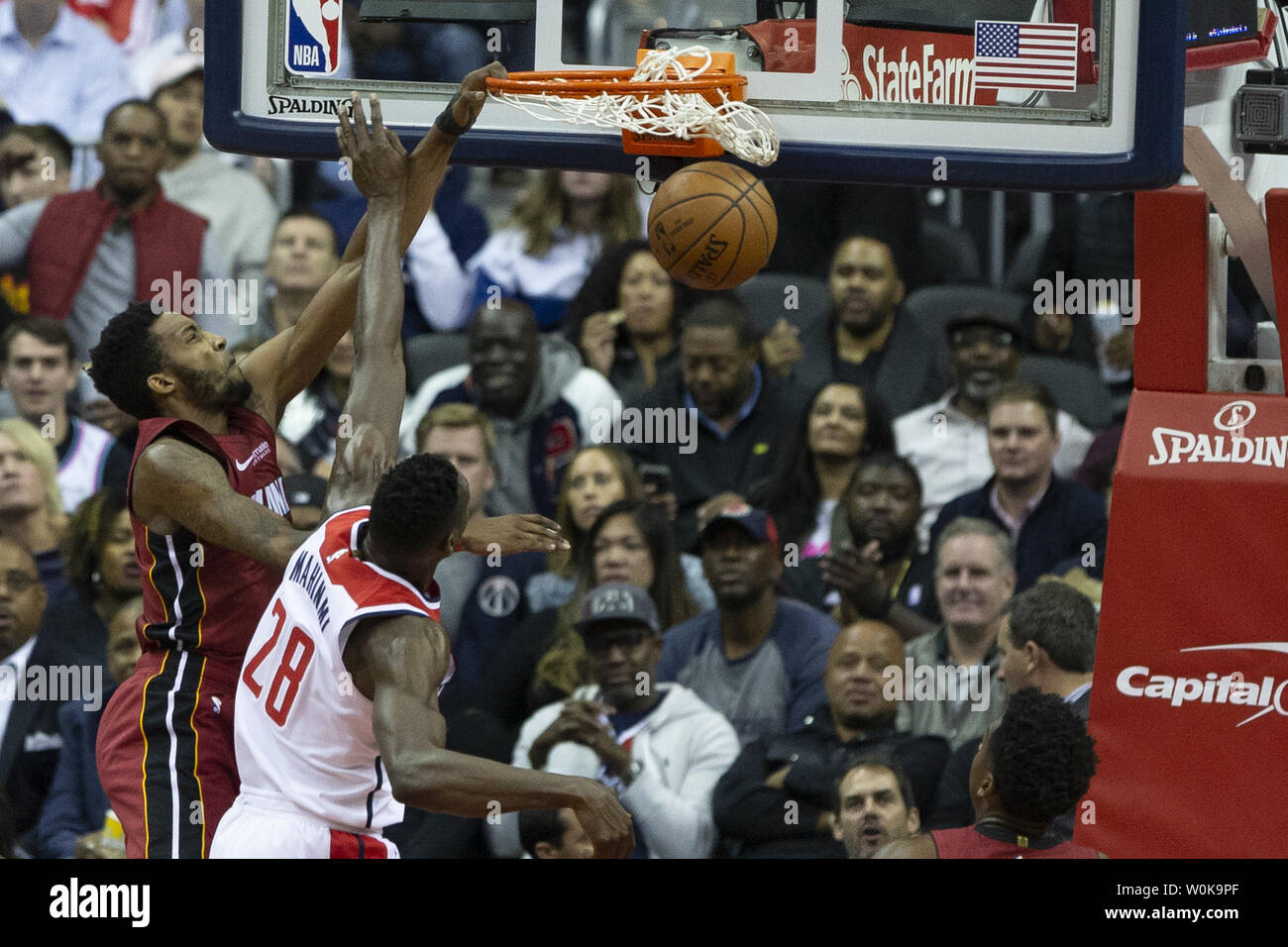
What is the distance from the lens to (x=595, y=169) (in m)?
4.50

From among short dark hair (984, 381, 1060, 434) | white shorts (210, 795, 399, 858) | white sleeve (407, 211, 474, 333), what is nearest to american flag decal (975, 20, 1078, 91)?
short dark hair (984, 381, 1060, 434)

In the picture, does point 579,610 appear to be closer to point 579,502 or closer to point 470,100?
point 579,502

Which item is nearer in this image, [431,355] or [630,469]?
[630,469]

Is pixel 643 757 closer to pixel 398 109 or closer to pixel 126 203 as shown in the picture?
pixel 398 109

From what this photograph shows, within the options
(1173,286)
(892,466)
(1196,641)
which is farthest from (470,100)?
(892,466)

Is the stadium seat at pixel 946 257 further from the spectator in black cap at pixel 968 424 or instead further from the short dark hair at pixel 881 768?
the short dark hair at pixel 881 768

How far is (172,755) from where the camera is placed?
429cm

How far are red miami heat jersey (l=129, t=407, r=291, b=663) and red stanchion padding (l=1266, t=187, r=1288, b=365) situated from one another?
267 centimetres

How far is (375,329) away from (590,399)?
8.07 ft

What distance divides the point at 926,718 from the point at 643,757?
3.08 feet

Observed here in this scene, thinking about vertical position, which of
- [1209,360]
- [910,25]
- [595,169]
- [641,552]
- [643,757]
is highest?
[910,25]

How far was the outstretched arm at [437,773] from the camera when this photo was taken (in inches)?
135

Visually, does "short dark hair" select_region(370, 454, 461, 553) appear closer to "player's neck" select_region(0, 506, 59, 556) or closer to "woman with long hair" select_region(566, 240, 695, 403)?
"woman with long hair" select_region(566, 240, 695, 403)

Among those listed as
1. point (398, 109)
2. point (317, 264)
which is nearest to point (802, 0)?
point (398, 109)
